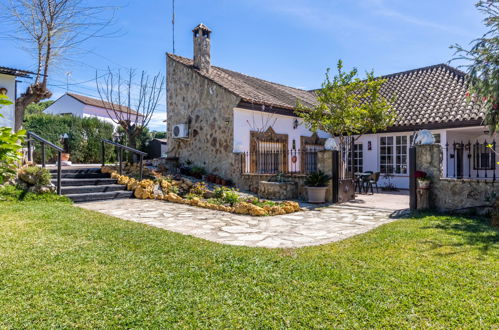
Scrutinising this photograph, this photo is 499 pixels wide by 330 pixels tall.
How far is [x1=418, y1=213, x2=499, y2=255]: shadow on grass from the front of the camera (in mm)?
4152

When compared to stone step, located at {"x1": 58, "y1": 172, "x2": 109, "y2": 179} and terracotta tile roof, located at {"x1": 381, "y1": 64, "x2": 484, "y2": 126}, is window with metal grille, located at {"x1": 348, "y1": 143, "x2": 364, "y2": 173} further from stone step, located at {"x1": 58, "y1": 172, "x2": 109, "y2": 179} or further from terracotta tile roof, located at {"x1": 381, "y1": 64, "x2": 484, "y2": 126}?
stone step, located at {"x1": 58, "y1": 172, "x2": 109, "y2": 179}

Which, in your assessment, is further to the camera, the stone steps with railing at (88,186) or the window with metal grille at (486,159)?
the window with metal grille at (486,159)

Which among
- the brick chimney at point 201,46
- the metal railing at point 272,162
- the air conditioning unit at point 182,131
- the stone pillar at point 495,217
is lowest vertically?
the stone pillar at point 495,217

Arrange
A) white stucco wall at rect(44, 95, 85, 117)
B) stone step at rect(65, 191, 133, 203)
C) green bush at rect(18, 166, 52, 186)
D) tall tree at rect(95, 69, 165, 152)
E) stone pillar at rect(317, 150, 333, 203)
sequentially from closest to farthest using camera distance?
green bush at rect(18, 166, 52, 186), stone step at rect(65, 191, 133, 203), stone pillar at rect(317, 150, 333, 203), tall tree at rect(95, 69, 165, 152), white stucco wall at rect(44, 95, 85, 117)

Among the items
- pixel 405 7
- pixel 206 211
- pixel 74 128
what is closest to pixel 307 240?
pixel 206 211

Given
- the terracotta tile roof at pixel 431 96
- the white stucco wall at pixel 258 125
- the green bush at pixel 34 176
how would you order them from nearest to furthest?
the green bush at pixel 34 176 < the white stucco wall at pixel 258 125 < the terracotta tile roof at pixel 431 96

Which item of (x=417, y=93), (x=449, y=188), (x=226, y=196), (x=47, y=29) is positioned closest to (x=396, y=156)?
(x=417, y=93)

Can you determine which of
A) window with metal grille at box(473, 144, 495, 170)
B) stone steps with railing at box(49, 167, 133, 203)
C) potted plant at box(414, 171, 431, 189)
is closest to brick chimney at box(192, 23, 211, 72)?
stone steps with railing at box(49, 167, 133, 203)

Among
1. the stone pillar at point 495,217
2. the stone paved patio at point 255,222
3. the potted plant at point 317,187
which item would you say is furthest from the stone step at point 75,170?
the stone pillar at point 495,217

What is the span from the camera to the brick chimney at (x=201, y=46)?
12578mm

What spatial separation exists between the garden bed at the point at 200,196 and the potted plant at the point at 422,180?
2.76 metres

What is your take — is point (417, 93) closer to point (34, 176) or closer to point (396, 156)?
point (396, 156)

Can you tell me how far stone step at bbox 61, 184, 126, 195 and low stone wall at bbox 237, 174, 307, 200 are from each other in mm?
3833

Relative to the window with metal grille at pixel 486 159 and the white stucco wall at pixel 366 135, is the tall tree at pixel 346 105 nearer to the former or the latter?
the white stucco wall at pixel 366 135
